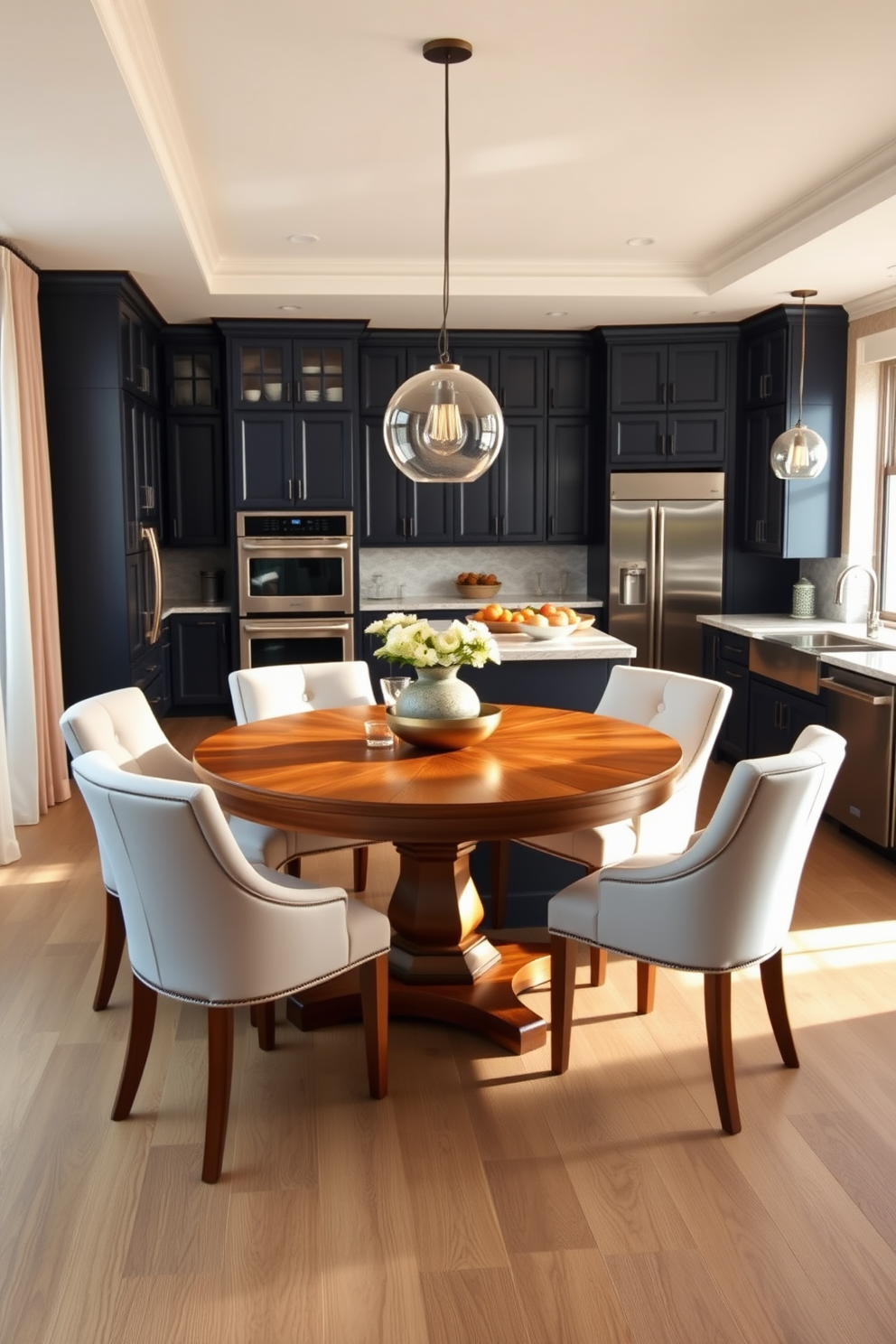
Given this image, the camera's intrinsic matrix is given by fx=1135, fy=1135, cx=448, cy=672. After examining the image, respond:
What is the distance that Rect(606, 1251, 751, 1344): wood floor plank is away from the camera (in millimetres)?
1867

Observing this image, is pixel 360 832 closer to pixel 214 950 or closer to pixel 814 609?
pixel 214 950

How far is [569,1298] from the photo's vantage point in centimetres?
197

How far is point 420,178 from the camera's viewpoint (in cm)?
445

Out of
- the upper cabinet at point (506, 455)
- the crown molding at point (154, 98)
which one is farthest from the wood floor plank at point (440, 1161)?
the upper cabinet at point (506, 455)

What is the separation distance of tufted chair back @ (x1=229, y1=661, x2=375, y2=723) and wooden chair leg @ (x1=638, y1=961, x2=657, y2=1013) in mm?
1330

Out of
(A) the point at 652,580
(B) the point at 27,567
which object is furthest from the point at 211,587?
(A) the point at 652,580

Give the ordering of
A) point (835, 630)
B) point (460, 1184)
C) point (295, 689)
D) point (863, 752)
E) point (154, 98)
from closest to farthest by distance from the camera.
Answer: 1. point (460, 1184)
2. point (154, 98)
3. point (295, 689)
4. point (863, 752)
5. point (835, 630)

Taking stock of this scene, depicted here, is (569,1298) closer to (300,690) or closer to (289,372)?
(300,690)

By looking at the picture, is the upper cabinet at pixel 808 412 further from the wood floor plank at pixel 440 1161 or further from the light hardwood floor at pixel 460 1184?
the wood floor plank at pixel 440 1161

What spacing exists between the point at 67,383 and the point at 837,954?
14.1 ft

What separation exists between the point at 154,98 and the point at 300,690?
1.91 meters

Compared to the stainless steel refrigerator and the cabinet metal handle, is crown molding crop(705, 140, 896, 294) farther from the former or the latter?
the cabinet metal handle

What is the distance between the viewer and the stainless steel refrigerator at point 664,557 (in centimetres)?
694

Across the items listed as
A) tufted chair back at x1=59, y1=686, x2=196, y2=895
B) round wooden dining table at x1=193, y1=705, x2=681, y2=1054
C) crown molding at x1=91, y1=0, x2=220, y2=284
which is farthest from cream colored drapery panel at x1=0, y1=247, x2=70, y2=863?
round wooden dining table at x1=193, y1=705, x2=681, y2=1054
